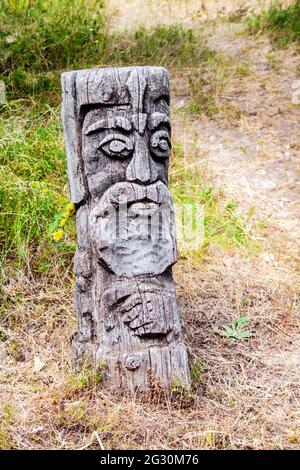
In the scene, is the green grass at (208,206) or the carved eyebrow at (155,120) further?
the green grass at (208,206)

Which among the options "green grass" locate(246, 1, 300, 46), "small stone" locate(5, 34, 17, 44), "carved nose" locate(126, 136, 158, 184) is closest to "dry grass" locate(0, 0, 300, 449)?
"carved nose" locate(126, 136, 158, 184)

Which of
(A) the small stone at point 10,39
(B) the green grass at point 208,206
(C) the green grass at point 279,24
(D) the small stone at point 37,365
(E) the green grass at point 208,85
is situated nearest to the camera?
(D) the small stone at point 37,365

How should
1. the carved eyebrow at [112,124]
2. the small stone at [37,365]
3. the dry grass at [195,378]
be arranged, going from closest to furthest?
the dry grass at [195,378], the carved eyebrow at [112,124], the small stone at [37,365]

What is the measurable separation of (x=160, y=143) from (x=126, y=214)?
427 mm

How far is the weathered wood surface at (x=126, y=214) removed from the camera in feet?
10.8

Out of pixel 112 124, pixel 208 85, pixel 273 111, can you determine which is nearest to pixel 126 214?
pixel 112 124

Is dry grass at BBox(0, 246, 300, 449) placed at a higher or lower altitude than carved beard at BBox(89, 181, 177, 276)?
lower

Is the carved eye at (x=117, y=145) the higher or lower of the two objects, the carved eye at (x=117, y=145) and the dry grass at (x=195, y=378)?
the higher

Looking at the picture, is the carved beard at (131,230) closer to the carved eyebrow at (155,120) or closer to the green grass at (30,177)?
the carved eyebrow at (155,120)

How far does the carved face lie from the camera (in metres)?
3.28

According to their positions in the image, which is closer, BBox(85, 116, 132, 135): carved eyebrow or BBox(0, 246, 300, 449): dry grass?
BBox(0, 246, 300, 449): dry grass

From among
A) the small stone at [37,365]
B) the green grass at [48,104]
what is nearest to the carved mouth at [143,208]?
the green grass at [48,104]

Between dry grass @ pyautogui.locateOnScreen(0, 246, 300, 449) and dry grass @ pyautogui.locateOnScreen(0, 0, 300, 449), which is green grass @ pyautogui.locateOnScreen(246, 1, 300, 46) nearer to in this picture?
dry grass @ pyautogui.locateOnScreen(0, 0, 300, 449)

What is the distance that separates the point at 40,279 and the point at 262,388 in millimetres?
1764
